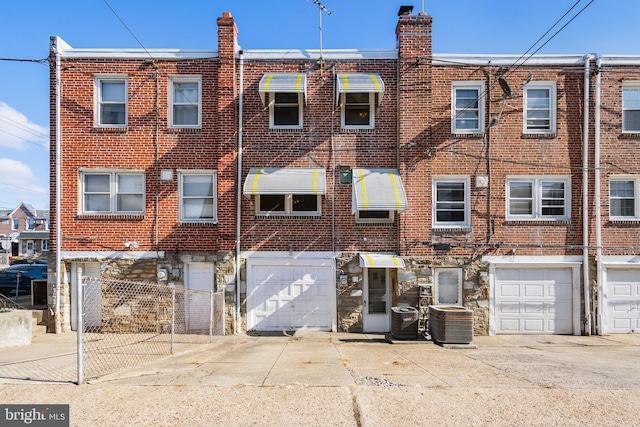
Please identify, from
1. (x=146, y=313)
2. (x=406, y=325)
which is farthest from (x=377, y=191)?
(x=146, y=313)

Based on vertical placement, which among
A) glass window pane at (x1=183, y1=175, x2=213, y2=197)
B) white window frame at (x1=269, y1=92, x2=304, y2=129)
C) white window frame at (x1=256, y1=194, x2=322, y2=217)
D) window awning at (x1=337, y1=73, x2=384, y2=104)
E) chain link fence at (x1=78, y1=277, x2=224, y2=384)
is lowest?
chain link fence at (x1=78, y1=277, x2=224, y2=384)

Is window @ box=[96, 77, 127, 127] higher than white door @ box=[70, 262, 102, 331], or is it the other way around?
window @ box=[96, 77, 127, 127]

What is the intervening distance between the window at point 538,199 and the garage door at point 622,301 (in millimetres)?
2402

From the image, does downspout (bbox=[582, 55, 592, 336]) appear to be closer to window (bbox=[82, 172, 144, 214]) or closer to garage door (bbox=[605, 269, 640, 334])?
garage door (bbox=[605, 269, 640, 334])

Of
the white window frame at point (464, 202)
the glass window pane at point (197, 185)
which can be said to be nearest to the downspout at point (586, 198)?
the white window frame at point (464, 202)

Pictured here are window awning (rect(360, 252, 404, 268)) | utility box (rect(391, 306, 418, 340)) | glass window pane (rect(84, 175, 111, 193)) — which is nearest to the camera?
utility box (rect(391, 306, 418, 340))

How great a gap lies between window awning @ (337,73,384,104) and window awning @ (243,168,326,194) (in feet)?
7.95

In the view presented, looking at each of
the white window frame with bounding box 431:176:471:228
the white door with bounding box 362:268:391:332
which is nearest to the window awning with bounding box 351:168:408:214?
the white window frame with bounding box 431:176:471:228

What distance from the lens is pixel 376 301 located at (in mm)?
10539

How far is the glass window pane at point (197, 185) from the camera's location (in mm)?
10625

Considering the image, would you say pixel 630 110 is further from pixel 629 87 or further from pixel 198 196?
pixel 198 196

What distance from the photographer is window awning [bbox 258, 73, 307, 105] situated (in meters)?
9.85

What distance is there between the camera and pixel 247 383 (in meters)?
5.34

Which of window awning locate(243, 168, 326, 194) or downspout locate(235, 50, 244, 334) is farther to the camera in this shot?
downspout locate(235, 50, 244, 334)
